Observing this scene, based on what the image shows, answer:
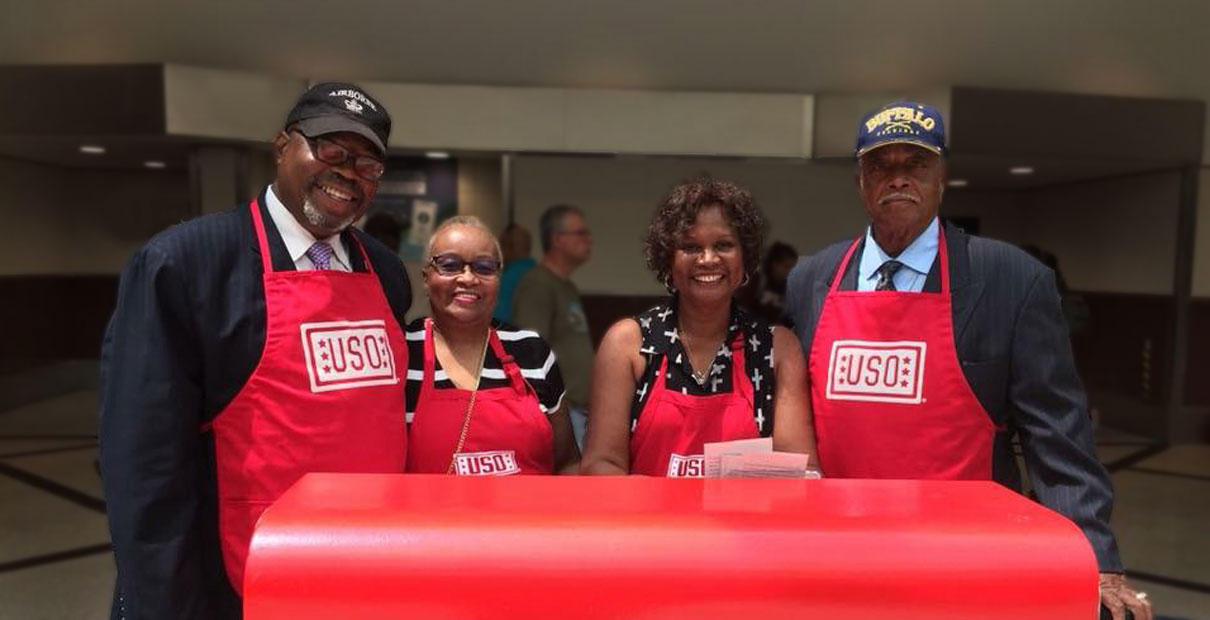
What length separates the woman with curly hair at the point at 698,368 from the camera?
1511 mm

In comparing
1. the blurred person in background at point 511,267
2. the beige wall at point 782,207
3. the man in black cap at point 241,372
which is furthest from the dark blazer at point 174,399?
the beige wall at point 782,207

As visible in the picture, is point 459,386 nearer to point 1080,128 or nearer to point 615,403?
point 615,403

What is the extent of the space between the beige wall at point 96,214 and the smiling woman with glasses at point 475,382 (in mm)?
6537

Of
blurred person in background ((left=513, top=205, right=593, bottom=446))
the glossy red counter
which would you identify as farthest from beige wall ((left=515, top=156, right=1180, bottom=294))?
the glossy red counter

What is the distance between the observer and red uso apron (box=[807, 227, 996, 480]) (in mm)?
1380

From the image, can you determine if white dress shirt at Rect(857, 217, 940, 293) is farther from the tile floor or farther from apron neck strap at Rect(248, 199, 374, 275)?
the tile floor

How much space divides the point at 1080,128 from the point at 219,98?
5.74 m

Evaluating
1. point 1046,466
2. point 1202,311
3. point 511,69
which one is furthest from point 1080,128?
point 1046,466

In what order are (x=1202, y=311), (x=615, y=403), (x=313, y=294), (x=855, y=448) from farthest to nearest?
(x=1202, y=311) → (x=615, y=403) → (x=855, y=448) → (x=313, y=294)

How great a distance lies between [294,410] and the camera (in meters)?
1.25

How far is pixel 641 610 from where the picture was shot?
0.83 m

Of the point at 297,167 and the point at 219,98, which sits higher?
the point at 219,98

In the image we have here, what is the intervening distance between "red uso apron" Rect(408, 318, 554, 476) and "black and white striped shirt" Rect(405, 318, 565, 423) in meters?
0.01

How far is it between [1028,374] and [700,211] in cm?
64
